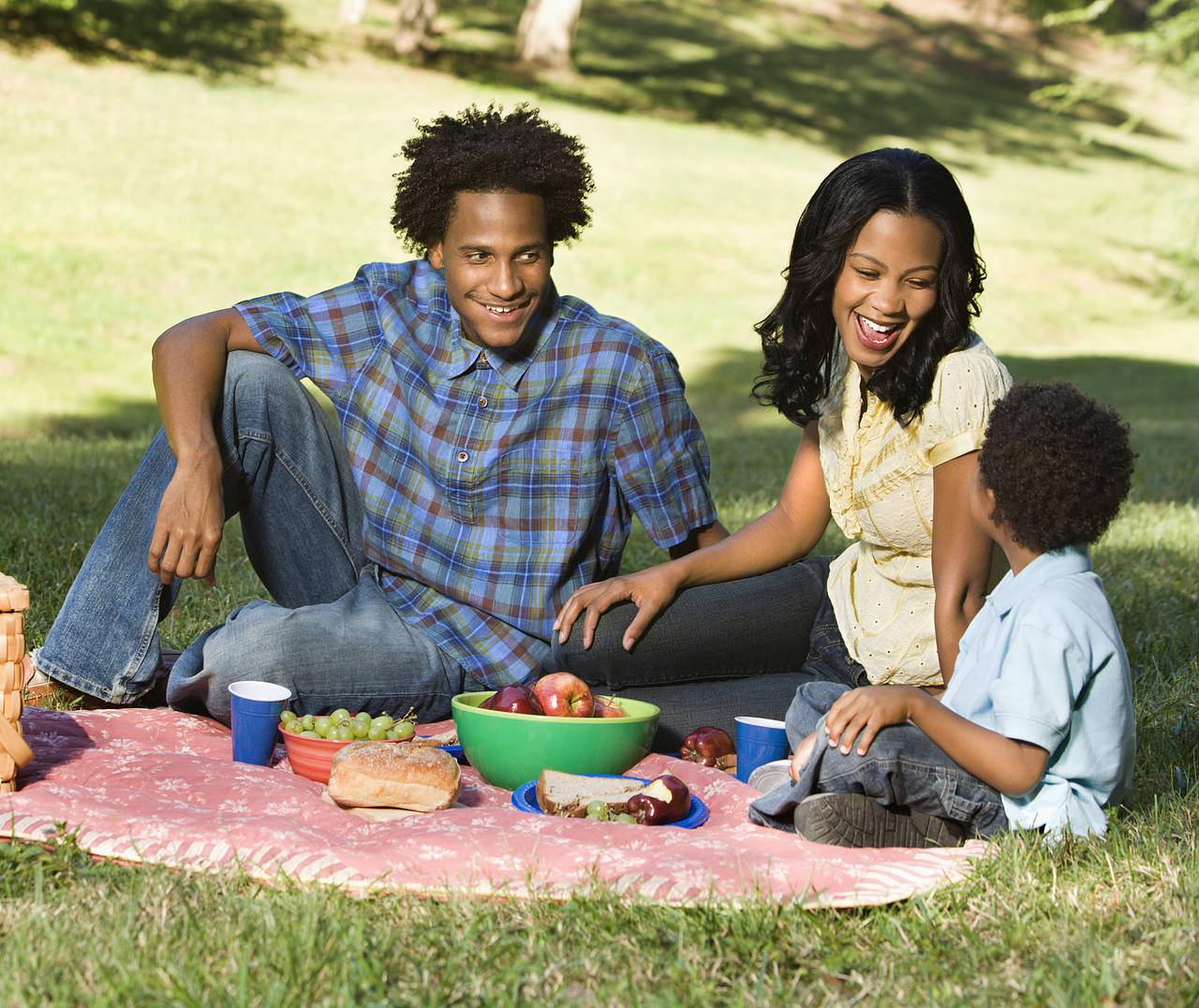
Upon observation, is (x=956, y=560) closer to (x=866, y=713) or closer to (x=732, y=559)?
(x=866, y=713)

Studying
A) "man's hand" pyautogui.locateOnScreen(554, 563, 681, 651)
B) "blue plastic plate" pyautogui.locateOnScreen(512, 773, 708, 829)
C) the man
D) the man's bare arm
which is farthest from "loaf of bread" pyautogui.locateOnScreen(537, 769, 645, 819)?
the man's bare arm

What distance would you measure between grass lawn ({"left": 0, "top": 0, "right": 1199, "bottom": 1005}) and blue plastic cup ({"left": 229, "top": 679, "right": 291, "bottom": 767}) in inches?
29.0

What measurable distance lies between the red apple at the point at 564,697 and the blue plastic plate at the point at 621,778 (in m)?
0.20

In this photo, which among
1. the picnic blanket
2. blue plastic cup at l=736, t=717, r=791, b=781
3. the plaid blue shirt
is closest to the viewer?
the picnic blanket

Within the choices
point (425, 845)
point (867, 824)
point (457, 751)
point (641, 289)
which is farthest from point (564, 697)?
point (641, 289)

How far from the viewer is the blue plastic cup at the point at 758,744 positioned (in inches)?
135

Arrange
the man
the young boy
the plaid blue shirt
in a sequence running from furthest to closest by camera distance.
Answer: the plaid blue shirt
the man
the young boy

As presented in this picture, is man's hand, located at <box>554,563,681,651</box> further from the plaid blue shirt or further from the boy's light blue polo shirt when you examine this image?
the boy's light blue polo shirt

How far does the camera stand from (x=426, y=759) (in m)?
3.05

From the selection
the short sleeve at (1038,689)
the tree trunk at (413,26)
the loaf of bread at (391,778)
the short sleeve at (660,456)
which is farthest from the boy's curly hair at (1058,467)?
the tree trunk at (413,26)

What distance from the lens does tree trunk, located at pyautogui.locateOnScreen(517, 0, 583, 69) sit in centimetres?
2847

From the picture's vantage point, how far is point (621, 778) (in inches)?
129

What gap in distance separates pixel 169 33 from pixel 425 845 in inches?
1014

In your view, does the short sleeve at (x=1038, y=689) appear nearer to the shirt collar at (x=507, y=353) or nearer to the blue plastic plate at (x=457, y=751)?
the blue plastic plate at (x=457, y=751)
